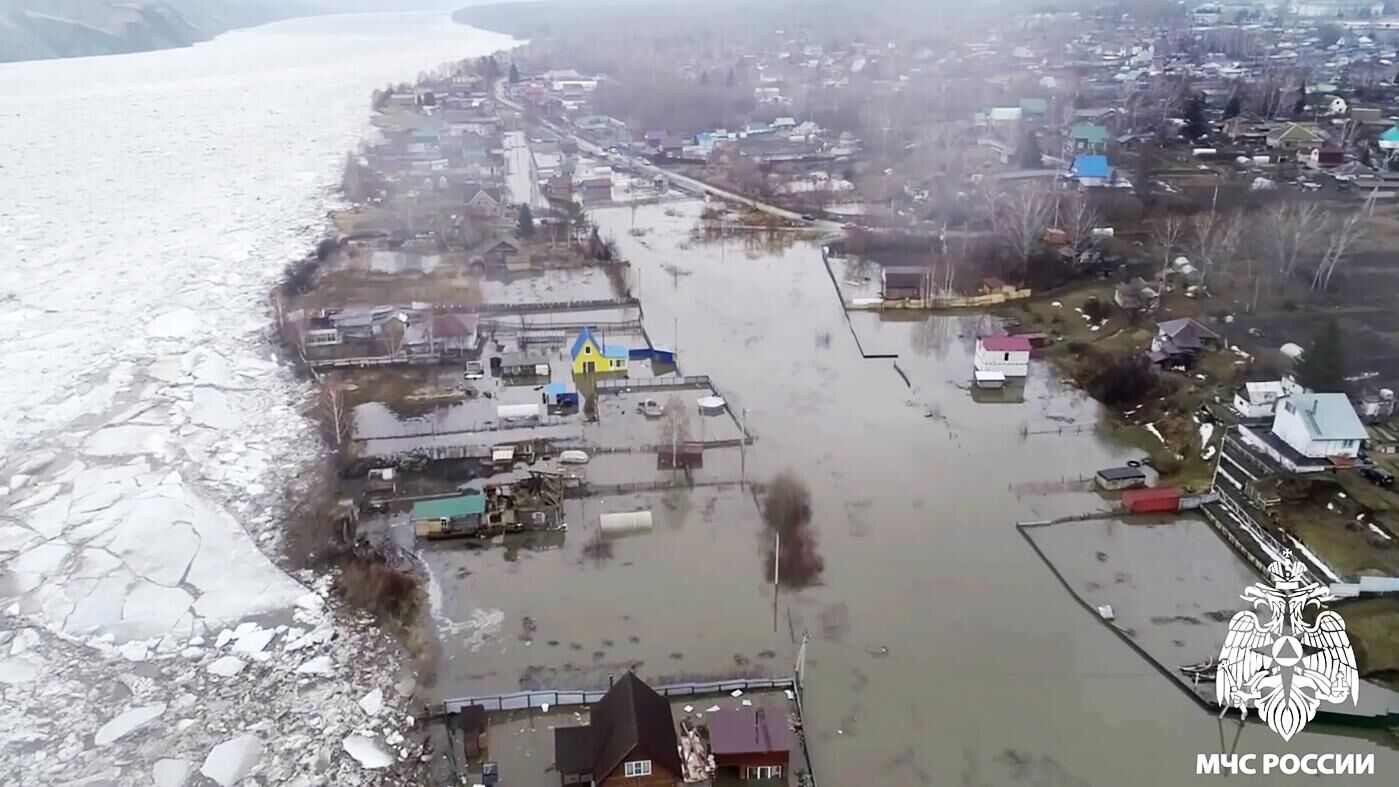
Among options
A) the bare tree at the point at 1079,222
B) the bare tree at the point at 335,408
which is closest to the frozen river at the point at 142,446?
the bare tree at the point at 335,408

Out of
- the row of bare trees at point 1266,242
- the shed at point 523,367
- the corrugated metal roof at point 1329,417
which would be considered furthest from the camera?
the row of bare trees at point 1266,242

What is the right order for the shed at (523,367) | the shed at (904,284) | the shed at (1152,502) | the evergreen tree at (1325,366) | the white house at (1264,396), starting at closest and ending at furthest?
the shed at (1152,502) → the white house at (1264,396) → the evergreen tree at (1325,366) → the shed at (523,367) → the shed at (904,284)

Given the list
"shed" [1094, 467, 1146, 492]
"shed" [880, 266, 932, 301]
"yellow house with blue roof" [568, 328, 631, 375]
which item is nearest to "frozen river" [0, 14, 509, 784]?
"yellow house with blue roof" [568, 328, 631, 375]

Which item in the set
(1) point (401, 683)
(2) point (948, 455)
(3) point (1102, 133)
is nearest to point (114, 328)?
(1) point (401, 683)

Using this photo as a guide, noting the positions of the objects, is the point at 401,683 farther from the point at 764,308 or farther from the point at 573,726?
the point at 764,308

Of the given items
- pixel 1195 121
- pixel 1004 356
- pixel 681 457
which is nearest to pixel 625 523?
pixel 681 457

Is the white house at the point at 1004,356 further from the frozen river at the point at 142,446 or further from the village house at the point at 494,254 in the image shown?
the village house at the point at 494,254

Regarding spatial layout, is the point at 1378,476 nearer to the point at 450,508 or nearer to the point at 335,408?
the point at 450,508
